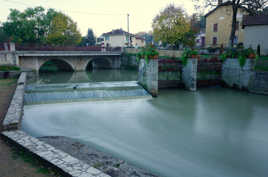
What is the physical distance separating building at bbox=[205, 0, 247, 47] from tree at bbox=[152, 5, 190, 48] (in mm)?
4691

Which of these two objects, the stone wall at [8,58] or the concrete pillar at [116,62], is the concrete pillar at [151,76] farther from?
the concrete pillar at [116,62]

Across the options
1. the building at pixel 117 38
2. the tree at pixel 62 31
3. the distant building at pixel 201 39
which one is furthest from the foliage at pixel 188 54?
the building at pixel 117 38

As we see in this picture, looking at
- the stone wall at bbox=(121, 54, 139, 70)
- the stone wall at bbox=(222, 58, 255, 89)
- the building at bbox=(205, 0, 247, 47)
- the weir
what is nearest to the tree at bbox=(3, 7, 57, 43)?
the stone wall at bbox=(121, 54, 139, 70)

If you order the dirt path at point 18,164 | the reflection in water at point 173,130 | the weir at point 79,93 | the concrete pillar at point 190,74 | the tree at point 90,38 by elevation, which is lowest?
the reflection in water at point 173,130

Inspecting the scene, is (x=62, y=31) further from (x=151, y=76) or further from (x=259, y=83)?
(x=259, y=83)

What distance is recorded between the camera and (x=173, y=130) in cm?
960

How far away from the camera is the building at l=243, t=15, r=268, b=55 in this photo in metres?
23.4

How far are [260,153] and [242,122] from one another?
3.57m

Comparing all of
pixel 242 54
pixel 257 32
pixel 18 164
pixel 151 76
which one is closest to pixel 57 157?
pixel 18 164

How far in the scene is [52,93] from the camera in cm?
1397

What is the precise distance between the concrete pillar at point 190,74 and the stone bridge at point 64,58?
1911cm

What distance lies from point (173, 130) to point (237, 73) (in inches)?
474

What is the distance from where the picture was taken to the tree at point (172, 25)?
32531 millimetres

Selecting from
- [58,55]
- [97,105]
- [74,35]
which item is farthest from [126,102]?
[74,35]
